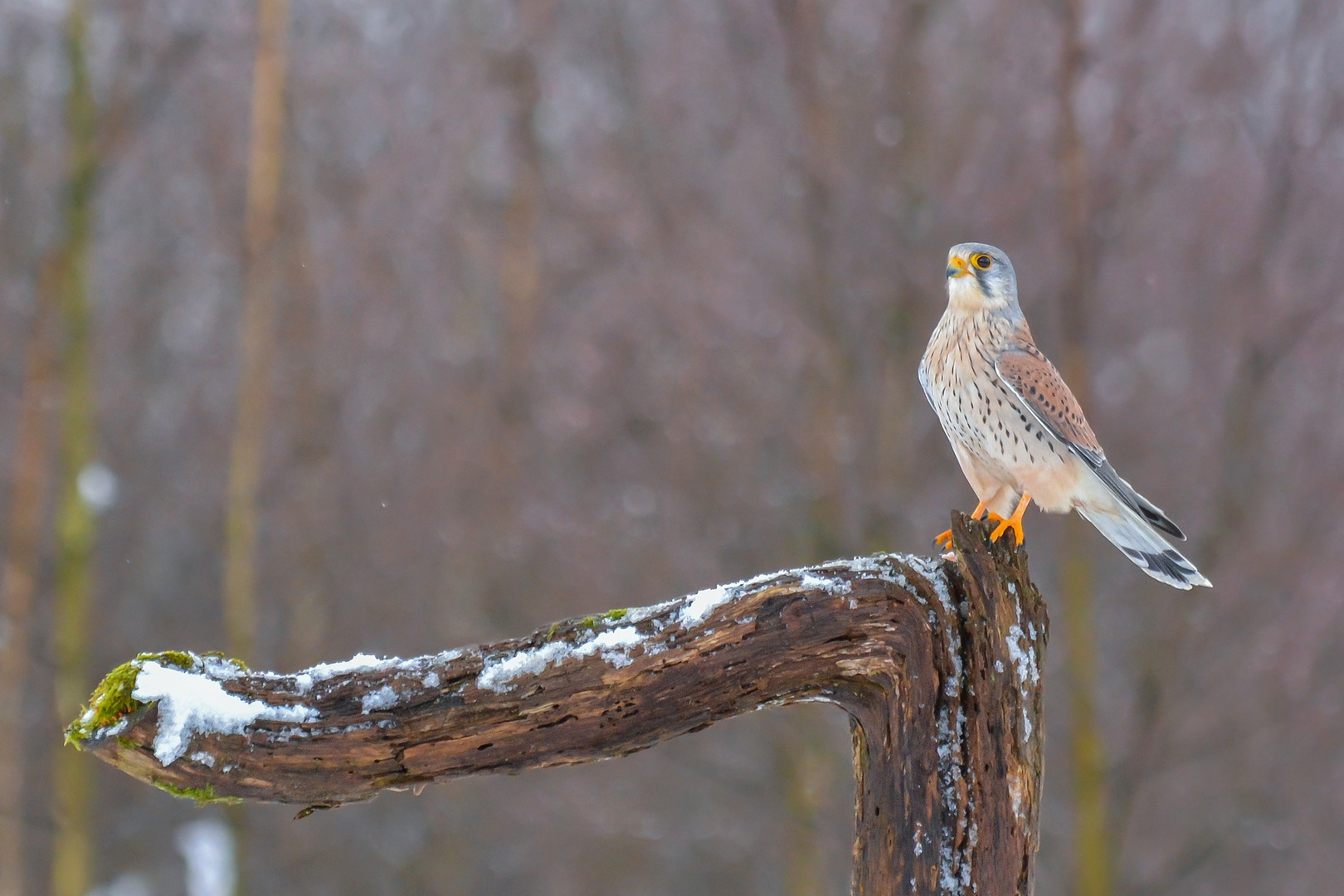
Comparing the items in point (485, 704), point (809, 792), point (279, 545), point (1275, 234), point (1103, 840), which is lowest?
point (485, 704)

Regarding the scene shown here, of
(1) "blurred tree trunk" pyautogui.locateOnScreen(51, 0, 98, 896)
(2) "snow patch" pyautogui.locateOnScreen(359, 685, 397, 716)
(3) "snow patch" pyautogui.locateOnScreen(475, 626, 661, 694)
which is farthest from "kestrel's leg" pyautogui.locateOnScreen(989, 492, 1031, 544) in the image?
(1) "blurred tree trunk" pyautogui.locateOnScreen(51, 0, 98, 896)

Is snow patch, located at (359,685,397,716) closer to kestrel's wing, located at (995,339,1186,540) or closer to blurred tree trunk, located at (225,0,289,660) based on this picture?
kestrel's wing, located at (995,339,1186,540)

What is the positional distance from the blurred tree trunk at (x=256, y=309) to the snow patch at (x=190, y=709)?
5263 millimetres

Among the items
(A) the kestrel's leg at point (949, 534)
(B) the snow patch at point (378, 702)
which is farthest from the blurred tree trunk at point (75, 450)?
(A) the kestrel's leg at point (949, 534)

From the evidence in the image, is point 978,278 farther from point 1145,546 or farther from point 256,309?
point 256,309

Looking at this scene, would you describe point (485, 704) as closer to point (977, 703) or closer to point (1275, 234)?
point (977, 703)

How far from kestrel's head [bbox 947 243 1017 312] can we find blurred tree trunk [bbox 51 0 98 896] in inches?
238

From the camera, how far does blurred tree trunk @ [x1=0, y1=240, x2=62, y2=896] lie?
6.86m

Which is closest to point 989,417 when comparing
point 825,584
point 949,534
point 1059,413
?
point 1059,413

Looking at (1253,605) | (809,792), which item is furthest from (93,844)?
(1253,605)

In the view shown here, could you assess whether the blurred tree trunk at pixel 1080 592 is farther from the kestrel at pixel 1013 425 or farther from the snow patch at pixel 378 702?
the snow patch at pixel 378 702

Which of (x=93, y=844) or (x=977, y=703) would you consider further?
(x=93, y=844)

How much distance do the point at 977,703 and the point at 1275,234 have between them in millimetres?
5063

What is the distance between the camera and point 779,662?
1991 millimetres
